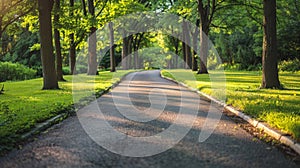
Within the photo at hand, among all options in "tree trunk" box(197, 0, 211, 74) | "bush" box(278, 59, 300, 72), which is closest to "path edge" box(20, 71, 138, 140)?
"tree trunk" box(197, 0, 211, 74)

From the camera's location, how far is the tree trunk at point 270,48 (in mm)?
13617

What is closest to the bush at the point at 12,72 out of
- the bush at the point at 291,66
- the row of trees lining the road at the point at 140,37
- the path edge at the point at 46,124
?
the row of trees lining the road at the point at 140,37

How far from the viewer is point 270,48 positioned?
13.6m

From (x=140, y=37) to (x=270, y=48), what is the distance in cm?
5221

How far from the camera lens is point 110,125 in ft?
24.1

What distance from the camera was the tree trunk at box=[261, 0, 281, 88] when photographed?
44.7ft

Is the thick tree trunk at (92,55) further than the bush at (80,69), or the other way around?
the bush at (80,69)

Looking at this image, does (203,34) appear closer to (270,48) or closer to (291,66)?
(291,66)

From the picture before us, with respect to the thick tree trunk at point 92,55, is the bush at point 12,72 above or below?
below

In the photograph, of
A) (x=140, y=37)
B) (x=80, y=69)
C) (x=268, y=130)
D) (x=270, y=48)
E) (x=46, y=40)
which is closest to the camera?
(x=268, y=130)

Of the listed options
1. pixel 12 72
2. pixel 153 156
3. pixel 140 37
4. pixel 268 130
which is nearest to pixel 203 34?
pixel 12 72

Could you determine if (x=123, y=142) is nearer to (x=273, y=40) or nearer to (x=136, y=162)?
(x=136, y=162)

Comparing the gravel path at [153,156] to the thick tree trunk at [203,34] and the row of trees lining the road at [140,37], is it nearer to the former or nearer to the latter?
the row of trees lining the road at [140,37]

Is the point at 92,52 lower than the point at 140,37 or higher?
lower
